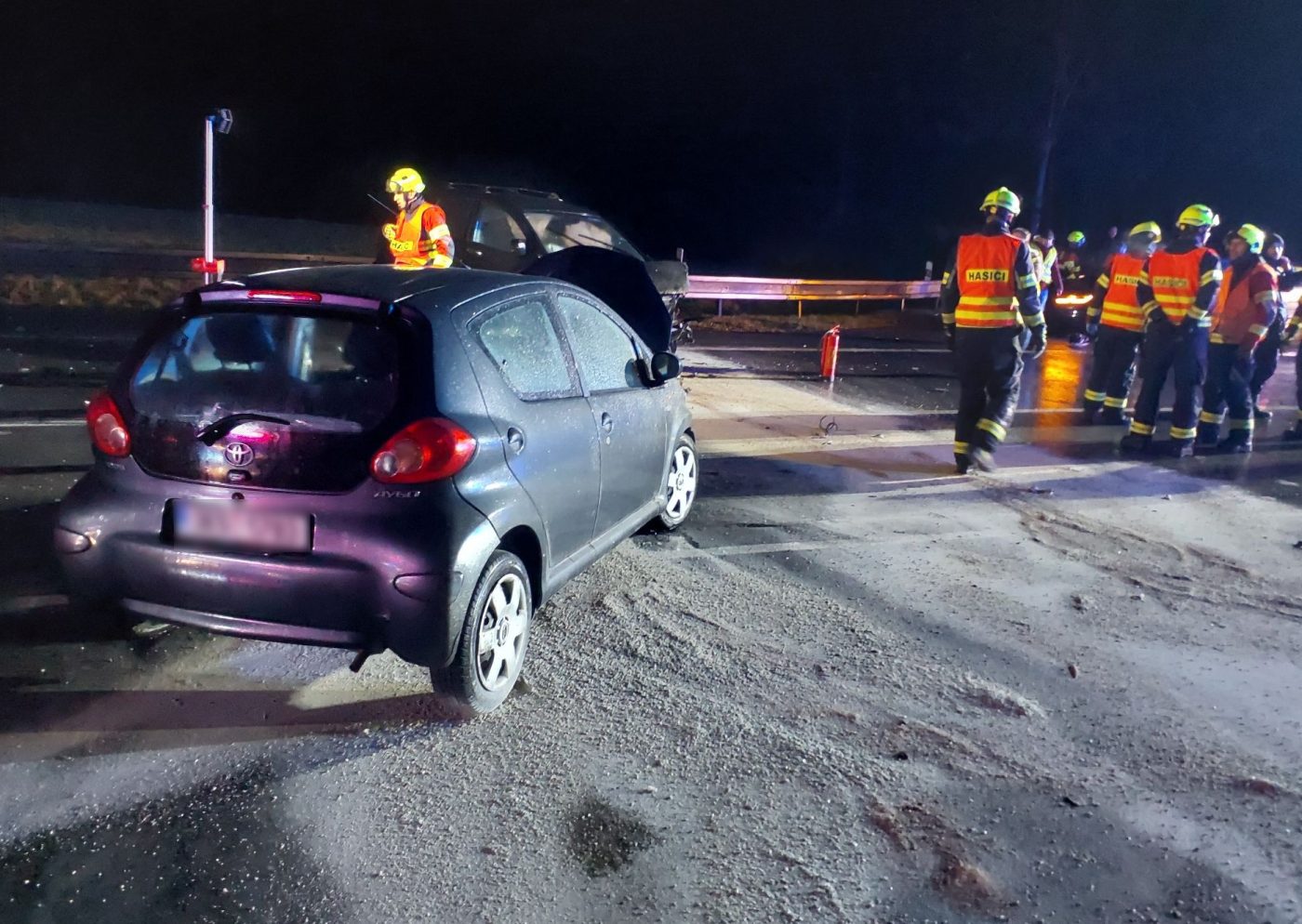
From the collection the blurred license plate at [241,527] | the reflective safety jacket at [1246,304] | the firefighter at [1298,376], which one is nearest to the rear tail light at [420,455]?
the blurred license plate at [241,527]

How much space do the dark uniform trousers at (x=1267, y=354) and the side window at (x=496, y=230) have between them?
7382 mm

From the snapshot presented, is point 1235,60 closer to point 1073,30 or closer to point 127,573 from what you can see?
point 1073,30

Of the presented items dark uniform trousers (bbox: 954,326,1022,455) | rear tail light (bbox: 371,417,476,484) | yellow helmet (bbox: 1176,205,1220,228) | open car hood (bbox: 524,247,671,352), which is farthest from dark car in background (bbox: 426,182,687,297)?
rear tail light (bbox: 371,417,476,484)

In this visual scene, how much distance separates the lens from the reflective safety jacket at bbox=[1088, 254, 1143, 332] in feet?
35.0

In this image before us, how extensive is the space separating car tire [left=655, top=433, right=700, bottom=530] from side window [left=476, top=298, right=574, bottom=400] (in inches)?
66.2

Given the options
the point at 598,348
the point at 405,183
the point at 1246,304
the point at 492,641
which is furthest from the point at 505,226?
the point at 492,641

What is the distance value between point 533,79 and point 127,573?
43400 mm

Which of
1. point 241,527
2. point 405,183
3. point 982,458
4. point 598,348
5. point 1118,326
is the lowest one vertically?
point 982,458

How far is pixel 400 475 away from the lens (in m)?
3.87

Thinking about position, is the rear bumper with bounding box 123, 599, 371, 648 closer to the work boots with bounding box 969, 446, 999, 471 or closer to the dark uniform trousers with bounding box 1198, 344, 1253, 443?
the work boots with bounding box 969, 446, 999, 471

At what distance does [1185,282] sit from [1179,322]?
342 mm

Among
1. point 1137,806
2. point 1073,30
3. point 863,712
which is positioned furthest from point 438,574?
point 1073,30

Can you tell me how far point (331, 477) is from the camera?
12.7ft

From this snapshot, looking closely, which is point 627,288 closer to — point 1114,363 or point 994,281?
point 994,281
